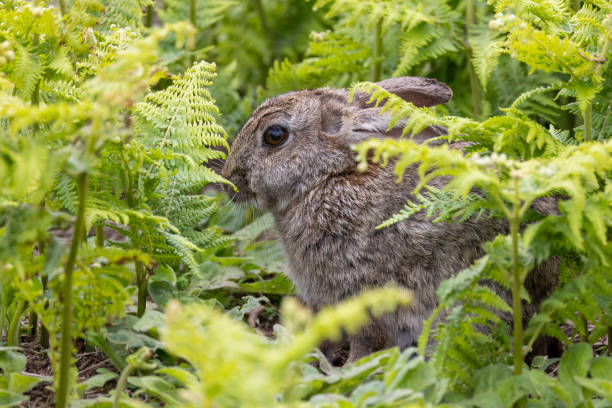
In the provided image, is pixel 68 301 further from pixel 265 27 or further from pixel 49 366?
pixel 265 27

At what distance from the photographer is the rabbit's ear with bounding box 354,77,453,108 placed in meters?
4.81

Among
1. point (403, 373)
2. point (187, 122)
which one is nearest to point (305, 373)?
point (403, 373)

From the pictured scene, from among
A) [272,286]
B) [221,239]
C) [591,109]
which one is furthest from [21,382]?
[591,109]

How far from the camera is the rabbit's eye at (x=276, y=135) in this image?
5.02 meters

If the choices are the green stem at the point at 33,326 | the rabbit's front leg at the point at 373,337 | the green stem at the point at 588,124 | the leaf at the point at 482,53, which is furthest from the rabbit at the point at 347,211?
the green stem at the point at 33,326

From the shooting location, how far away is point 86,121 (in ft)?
10.2

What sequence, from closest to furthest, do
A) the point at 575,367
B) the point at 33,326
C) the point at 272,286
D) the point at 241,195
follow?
the point at 575,367, the point at 33,326, the point at 241,195, the point at 272,286

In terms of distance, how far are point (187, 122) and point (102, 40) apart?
0.69 m

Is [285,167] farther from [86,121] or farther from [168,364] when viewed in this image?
[86,121]

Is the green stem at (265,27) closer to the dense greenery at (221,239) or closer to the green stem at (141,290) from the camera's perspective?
the dense greenery at (221,239)

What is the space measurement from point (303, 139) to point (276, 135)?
7.4 inches

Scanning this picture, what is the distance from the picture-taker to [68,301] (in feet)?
9.59

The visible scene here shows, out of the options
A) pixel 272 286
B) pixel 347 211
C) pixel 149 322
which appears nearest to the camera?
pixel 149 322

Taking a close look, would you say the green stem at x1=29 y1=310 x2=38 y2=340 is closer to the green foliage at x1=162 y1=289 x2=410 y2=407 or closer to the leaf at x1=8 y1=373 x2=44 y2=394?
the leaf at x1=8 y1=373 x2=44 y2=394
